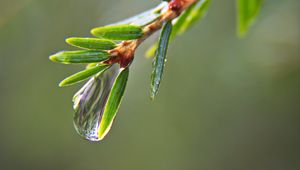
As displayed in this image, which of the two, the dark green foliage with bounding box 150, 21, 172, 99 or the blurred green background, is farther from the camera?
the blurred green background

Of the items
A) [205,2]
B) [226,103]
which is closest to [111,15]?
[226,103]

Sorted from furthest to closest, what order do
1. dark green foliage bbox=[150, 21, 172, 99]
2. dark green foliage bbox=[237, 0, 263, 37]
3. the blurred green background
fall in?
the blurred green background, dark green foliage bbox=[237, 0, 263, 37], dark green foliage bbox=[150, 21, 172, 99]

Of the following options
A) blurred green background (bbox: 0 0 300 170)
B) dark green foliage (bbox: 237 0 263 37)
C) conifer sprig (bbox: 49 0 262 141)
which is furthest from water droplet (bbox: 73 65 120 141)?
blurred green background (bbox: 0 0 300 170)

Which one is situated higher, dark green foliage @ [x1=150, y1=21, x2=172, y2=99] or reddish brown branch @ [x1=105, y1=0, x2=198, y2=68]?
reddish brown branch @ [x1=105, y1=0, x2=198, y2=68]

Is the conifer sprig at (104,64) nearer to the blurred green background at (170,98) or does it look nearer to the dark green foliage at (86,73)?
the dark green foliage at (86,73)

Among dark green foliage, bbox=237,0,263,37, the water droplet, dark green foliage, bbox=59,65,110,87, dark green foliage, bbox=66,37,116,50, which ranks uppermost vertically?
dark green foliage, bbox=66,37,116,50

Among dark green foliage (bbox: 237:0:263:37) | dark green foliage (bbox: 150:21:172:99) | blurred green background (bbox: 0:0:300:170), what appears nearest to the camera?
dark green foliage (bbox: 150:21:172:99)

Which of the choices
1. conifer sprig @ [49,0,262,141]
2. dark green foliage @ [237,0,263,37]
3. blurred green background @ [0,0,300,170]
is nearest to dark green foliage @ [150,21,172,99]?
conifer sprig @ [49,0,262,141]

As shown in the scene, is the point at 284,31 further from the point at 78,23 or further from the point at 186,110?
the point at 78,23

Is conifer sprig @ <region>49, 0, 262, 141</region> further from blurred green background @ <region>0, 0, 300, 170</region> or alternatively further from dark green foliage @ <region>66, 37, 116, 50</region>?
blurred green background @ <region>0, 0, 300, 170</region>
